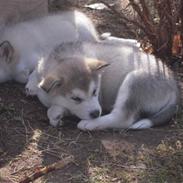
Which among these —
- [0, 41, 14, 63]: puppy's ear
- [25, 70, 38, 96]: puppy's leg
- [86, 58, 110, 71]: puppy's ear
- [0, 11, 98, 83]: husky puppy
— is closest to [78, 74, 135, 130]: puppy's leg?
[86, 58, 110, 71]: puppy's ear

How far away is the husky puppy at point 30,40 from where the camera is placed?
5.18 meters

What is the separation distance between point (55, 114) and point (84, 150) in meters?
0.52

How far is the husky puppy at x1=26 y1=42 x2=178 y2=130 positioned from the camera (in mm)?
4426

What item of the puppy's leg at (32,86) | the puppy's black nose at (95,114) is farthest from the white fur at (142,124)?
the puppy's leg at (32,86)

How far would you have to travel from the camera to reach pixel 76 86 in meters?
4.43

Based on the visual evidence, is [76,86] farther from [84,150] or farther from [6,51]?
[6,51]

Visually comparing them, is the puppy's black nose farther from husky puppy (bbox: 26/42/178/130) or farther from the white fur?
the white fur

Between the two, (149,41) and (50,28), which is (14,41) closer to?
(50,28)

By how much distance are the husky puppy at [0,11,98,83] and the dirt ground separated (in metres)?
0.50

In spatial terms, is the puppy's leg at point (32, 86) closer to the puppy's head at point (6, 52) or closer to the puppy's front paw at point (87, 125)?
the puppy's head at point (6, 52)

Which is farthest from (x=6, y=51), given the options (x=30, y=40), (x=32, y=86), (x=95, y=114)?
(x=95, y=114)

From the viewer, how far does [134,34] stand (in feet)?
19.9

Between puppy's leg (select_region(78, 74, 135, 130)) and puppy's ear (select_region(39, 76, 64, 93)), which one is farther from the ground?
puppy's ear (select_region(39, 76, 64, 93))

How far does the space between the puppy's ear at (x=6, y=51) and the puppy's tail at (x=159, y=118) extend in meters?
1.39
